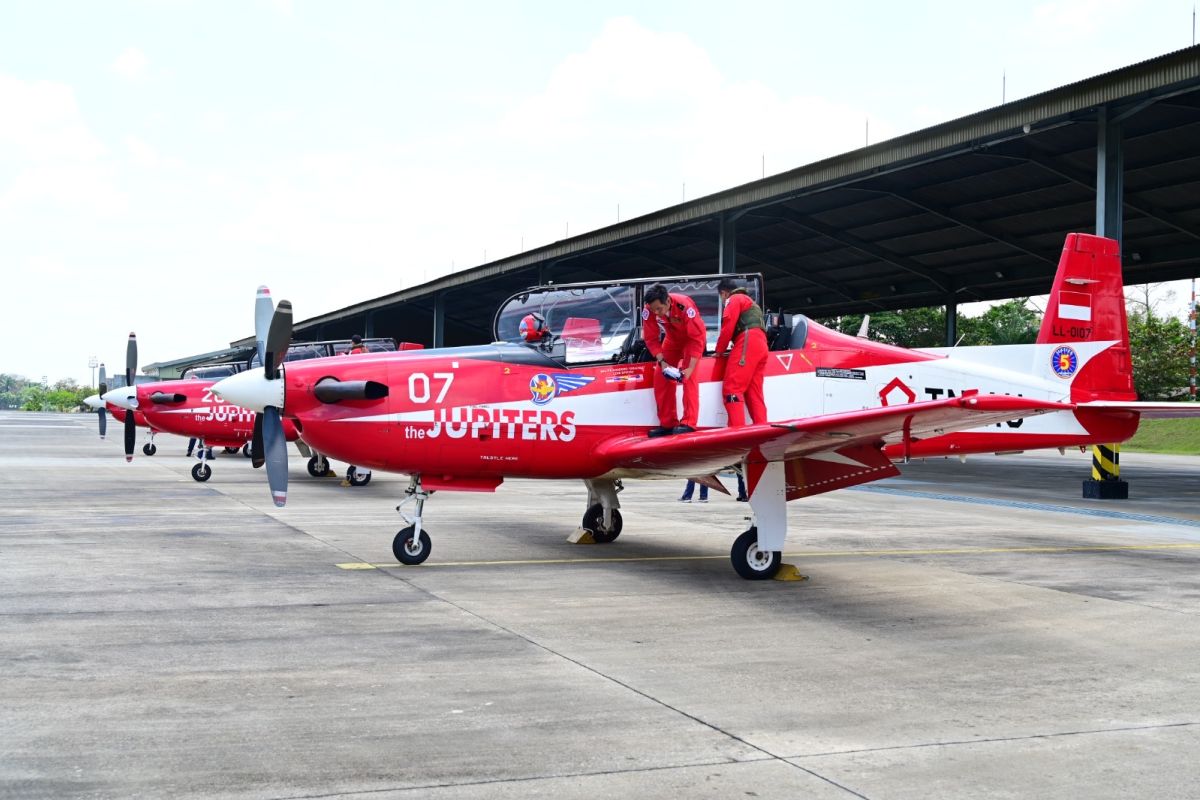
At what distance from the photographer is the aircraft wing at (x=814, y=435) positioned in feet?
23.2

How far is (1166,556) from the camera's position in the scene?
11.3 metres

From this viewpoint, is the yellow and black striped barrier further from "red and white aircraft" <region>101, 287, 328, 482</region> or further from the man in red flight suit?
"red and white aircraft" <region>101, 287, 328, 482</region>

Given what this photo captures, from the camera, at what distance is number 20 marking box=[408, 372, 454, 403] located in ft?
29.7

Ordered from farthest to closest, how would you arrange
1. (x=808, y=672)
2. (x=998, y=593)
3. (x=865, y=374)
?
(x=865, y=374) → (x=998, y=593) → (x=808, y=672)

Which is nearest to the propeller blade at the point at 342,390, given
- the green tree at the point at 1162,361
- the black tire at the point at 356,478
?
the black tire at the point at 356,478

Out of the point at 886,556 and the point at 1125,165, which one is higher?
the point at 1125,165

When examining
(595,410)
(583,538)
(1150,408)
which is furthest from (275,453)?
(1150,408)

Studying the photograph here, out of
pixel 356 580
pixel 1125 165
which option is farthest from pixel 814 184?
pixel 356 580

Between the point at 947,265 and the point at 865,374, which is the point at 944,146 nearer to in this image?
→ the point at 865,374

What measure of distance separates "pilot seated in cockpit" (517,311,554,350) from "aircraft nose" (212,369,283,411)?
2.24 metres

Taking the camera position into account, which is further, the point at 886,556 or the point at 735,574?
the point at 886,556

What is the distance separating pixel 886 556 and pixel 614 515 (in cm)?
291

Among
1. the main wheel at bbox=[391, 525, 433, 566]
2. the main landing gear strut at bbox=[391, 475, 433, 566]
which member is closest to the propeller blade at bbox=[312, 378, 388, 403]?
the main landing gear strut at bbox=[391, 475, 433, 566]

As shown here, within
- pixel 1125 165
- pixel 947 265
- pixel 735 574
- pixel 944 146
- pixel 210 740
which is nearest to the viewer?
pixel 210 740
